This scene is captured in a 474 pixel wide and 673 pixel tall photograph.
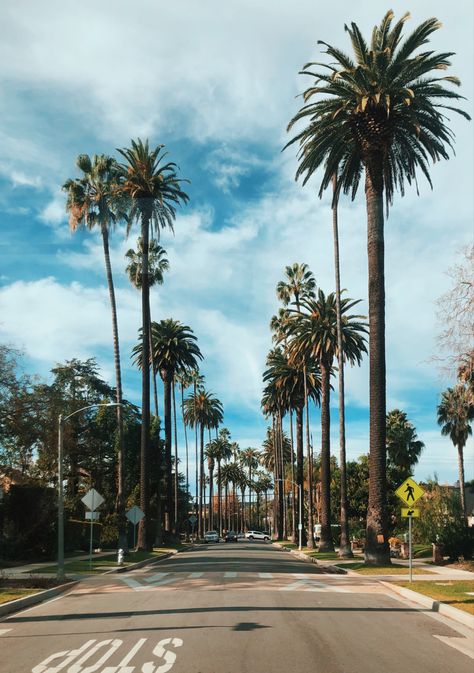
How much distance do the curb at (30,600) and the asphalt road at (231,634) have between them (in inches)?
17.6

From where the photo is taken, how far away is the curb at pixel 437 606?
519 inches

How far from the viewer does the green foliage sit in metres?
30.7

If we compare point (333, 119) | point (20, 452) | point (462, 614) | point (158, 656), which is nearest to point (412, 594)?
point (462, 614)

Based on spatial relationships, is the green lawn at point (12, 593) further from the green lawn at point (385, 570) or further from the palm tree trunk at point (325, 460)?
the palm tree trunk at point (325, 460)

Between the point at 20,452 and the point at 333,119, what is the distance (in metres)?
21.7

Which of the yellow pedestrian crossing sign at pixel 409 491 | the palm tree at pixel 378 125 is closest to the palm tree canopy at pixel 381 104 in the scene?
the palm tree at pixel 378 125

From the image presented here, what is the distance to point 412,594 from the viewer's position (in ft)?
58.9

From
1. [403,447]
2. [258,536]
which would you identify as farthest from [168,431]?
[258,536]

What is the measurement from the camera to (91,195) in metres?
40.2

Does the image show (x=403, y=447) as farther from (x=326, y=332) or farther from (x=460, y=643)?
(x=460, y=643)

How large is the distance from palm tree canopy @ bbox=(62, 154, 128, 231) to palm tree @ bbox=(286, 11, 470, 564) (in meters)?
14.3

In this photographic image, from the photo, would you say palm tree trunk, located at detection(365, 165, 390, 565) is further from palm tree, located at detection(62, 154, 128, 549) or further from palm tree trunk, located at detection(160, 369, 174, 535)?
palm tree trunk, located at detection(160, 369, 174, 535)

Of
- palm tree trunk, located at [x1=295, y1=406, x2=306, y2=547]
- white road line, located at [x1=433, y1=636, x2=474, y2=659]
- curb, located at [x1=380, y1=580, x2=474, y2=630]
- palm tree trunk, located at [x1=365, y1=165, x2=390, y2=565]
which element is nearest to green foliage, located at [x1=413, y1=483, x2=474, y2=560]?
palm tree trunk, located at [x1=365, y1=165, x2=390, y2=565]

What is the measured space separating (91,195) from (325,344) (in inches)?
658
